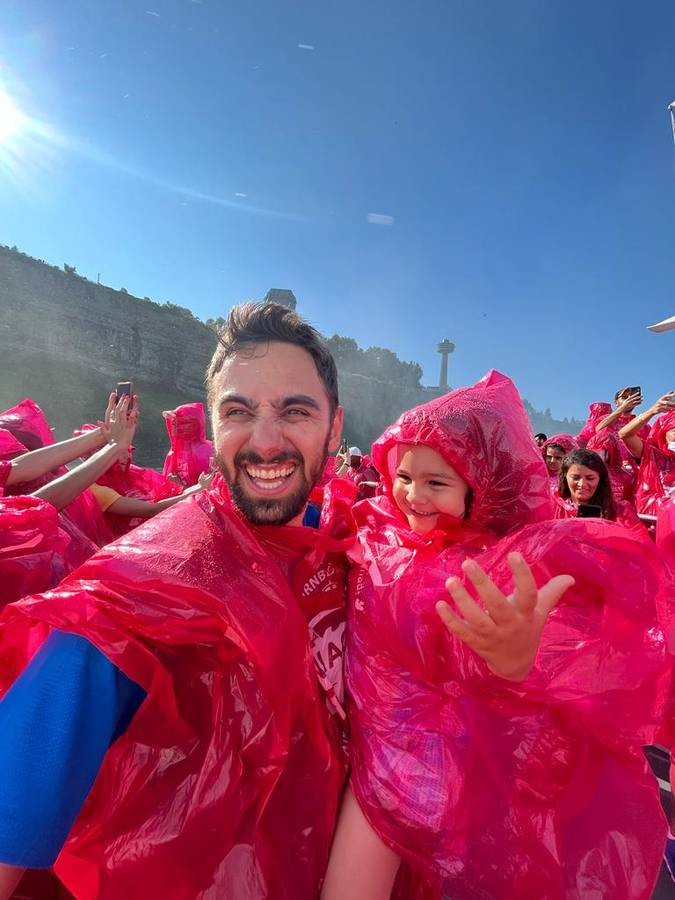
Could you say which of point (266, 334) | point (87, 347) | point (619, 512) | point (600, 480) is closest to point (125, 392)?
point (266, 334)

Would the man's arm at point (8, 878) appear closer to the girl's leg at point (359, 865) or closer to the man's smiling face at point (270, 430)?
the girl's leg at point (359, 865)

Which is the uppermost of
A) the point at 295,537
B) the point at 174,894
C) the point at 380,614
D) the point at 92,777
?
the point at 295,537

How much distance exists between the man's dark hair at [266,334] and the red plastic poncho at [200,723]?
58 cm

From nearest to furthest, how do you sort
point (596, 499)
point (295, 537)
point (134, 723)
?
point (134, 723), point (295, 537), point (596, 499)

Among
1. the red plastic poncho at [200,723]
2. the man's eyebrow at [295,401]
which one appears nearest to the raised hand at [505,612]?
the red plastic poncho at [200,723]

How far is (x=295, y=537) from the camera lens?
1.36m

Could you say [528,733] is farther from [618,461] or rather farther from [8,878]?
[618,461]

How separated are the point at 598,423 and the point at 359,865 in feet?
21.5

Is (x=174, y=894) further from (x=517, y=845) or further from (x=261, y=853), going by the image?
(x=517, y=845)

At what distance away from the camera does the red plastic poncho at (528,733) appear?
1085 millimetres

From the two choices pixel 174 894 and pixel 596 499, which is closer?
pixel 174 894

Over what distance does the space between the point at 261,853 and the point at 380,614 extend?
23.7 inches

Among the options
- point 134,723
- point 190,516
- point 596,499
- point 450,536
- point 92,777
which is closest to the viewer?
point 92,777

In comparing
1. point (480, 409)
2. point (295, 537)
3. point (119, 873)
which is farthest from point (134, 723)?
point (480, 409)
